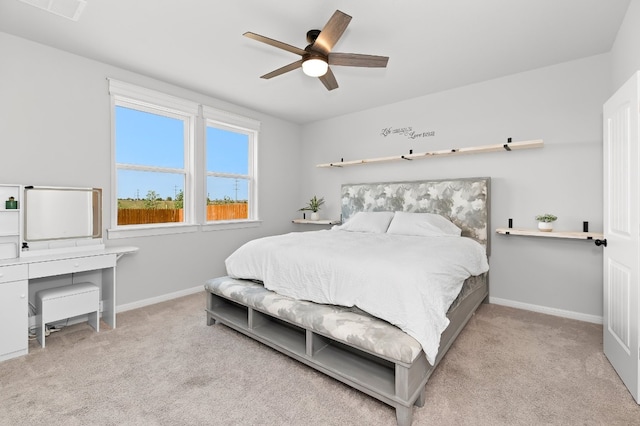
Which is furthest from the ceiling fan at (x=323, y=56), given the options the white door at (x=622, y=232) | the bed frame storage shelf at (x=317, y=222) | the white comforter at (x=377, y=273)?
the bed frame storage shelf at (x=317, y=222)

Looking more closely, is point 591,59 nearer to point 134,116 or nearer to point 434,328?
point 434,328

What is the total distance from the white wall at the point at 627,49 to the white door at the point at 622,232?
1.31 feet

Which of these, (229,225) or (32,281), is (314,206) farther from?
(32,281)

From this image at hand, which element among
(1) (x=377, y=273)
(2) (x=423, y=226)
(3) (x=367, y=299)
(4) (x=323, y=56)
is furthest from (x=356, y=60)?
(2) (x=423, y=226)

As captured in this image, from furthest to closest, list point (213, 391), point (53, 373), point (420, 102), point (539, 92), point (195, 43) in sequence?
point (420, 102)
point (539, 92)
point (195, 43)
point (53, 373)
point (213, 391)

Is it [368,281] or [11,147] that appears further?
[11,147]

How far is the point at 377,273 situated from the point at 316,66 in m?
1.68

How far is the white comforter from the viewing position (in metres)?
1.81

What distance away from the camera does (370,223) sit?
3.97 metres

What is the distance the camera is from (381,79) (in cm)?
365

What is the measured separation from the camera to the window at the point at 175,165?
11.5ft

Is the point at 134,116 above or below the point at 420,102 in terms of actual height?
below

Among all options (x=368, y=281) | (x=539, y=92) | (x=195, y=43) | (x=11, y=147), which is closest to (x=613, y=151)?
(x=539, y=92)

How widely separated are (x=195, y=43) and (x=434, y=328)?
3.13 m
